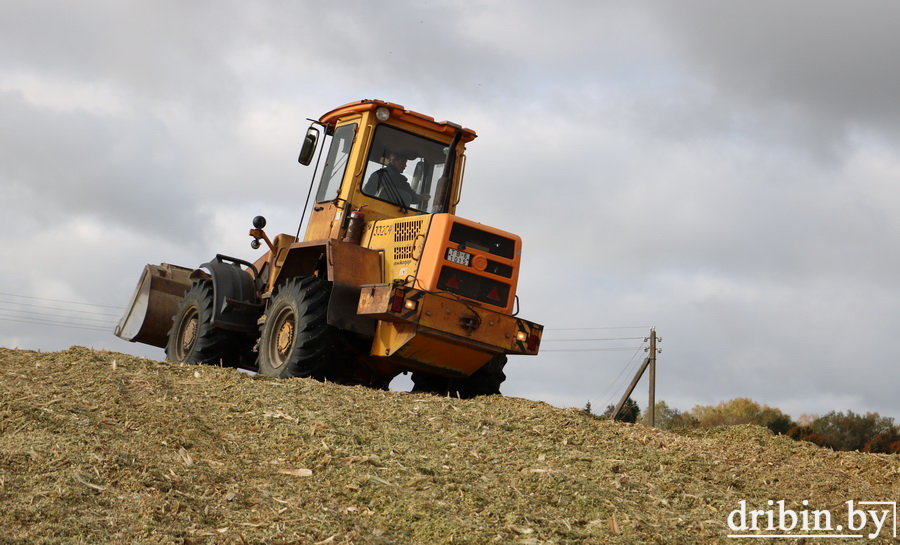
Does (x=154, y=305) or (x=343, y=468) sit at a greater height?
(x=154, y=305)

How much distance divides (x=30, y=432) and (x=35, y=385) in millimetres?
1793

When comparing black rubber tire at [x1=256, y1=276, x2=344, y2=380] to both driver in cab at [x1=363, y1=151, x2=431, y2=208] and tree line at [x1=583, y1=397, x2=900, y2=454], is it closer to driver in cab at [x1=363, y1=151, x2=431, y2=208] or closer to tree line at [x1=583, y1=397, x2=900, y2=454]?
driver in cab at [x1=363, y1=151, x2=431, y2=208]

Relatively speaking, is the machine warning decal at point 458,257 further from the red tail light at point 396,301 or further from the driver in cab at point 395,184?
the driver in cab at point 395,184

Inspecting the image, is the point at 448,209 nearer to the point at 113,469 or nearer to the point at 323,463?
the point at 323,463

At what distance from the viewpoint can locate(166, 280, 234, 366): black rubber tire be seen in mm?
12812

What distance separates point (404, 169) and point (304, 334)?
8.13ft

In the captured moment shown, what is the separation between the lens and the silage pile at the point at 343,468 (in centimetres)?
592

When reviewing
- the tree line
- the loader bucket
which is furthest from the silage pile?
the tree line

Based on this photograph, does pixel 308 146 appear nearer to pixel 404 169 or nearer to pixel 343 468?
pixel 404 169

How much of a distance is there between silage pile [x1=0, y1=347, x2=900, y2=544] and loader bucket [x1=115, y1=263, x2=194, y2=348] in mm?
4318

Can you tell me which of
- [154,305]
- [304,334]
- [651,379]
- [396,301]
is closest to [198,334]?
[154,305]

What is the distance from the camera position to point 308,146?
1232 centimetres

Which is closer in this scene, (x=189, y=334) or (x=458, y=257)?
(x=458, y=257)

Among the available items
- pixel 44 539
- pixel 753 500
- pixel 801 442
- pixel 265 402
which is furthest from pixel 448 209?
pixel 44 539
